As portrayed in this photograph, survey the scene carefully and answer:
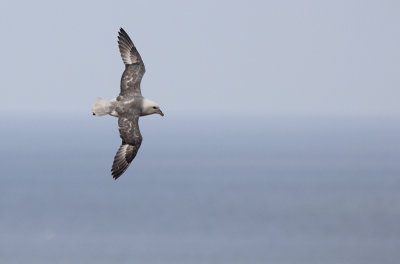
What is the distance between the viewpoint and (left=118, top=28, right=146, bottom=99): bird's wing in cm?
3100

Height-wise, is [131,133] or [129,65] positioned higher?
[129,65]

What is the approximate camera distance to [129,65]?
106 feet

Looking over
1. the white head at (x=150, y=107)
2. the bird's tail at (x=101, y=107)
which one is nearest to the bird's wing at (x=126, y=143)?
the white head at (x=150, y=107)

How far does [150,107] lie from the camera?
29281 mm

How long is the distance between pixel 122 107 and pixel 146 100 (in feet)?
3.13

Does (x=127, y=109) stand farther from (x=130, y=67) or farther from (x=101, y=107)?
(x=130, y=67)

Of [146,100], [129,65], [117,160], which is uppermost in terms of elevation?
[129,65]

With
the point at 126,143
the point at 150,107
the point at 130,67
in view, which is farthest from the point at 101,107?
the point at 130,67

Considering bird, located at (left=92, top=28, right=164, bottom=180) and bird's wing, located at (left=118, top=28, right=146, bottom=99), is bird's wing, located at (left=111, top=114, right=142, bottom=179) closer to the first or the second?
bird, located at (left=92, top=28, right=164, bottom=180)

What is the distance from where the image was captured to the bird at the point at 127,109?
29.4 meters

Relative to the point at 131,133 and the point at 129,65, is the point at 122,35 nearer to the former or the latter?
the point at 129,65

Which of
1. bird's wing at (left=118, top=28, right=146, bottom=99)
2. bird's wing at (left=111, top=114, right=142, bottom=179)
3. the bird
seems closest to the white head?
the bird

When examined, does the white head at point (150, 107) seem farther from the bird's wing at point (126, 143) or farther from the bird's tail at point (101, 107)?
the bird's tail at point (101, 107)

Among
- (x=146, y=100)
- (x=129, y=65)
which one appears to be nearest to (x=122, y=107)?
(x=146, y=100)
